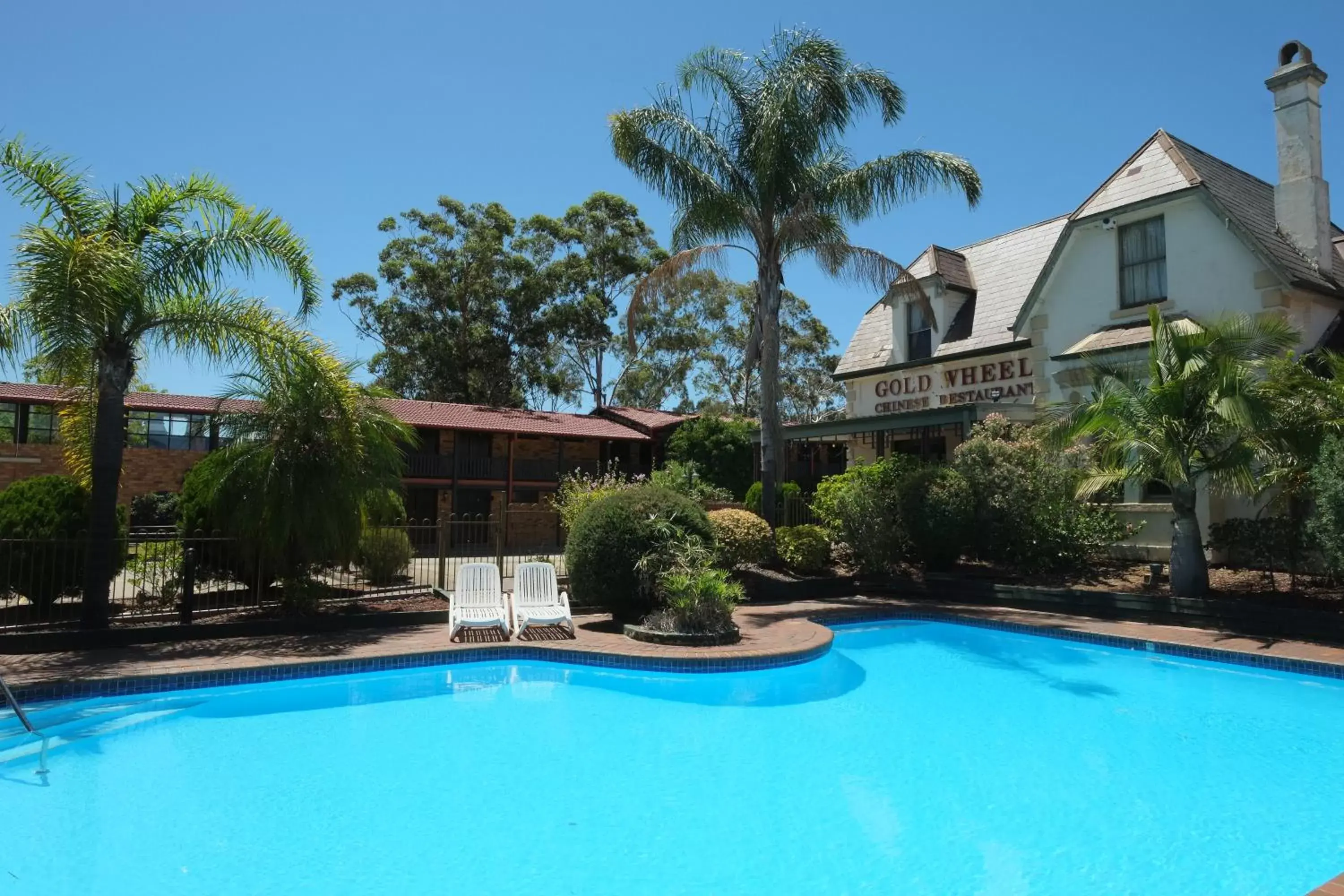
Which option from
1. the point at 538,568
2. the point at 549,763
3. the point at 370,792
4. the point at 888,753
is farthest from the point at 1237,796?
the point at 538,568

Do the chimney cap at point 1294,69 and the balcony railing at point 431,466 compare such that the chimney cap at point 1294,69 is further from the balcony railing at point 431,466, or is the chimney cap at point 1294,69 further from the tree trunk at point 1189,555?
the balcony railing at point 431,466

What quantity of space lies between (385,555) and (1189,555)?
13.1 meters

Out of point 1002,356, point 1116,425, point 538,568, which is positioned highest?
point 1002,356

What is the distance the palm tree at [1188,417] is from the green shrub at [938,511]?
2499 mm

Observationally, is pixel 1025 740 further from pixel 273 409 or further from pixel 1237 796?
pixel 273 409

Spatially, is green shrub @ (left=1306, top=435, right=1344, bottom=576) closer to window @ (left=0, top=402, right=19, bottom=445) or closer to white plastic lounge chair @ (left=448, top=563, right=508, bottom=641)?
white plastic lounge chair @ (left=448, top=563, right=508, bottom=641)

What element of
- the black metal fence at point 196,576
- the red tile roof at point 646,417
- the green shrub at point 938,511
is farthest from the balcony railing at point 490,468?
the green shrub at point 938,511

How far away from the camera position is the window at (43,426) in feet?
85.7

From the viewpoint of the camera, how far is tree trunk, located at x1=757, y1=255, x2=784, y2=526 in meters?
15.8

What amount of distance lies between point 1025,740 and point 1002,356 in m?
14.3

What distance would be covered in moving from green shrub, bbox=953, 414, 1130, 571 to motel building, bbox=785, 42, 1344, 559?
1.49 metres

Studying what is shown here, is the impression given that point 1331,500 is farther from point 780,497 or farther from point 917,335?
point 917,335

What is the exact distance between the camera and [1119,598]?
13.7m

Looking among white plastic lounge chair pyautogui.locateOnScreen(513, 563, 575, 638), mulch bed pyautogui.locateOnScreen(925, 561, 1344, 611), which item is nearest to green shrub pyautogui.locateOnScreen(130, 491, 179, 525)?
white plastic lounge chair pyautogui.locateOnScreen(513, 563, 575, 638)
